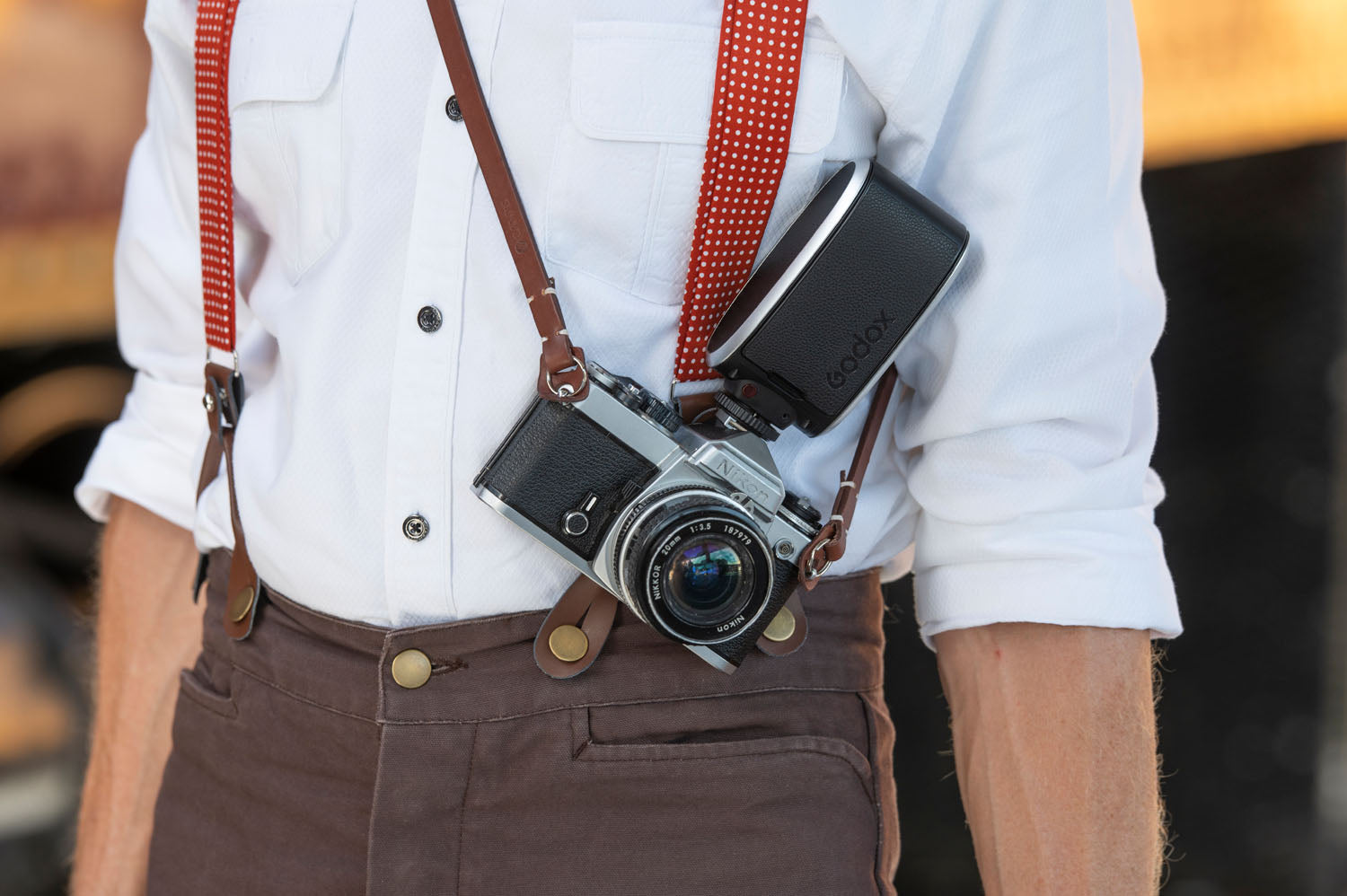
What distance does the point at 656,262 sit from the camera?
76 centimetres

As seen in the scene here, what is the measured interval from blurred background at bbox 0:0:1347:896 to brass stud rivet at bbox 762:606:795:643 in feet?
5.23

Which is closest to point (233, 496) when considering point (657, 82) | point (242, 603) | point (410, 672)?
point (242, 603)

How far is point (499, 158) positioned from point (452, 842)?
16.5 inches

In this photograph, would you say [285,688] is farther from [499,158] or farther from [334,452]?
[499,158]

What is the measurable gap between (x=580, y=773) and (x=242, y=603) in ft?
0.97

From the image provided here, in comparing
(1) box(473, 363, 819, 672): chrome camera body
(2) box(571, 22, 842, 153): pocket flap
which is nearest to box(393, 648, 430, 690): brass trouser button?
(1) box(473, 363, 819, 672): chrome camera body

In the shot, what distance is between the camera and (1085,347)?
76 cm

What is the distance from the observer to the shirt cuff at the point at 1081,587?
753 millimetres

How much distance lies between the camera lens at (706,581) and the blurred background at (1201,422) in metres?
1.68

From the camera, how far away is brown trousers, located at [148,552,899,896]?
75cm

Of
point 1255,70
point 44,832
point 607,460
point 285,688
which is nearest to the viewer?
point 607,460

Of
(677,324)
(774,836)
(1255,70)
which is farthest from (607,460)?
(1255,70)

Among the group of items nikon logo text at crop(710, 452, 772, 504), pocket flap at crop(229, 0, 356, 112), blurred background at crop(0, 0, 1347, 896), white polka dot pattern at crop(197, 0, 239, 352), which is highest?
pocket flap at crop(229, 0, 356, 112)

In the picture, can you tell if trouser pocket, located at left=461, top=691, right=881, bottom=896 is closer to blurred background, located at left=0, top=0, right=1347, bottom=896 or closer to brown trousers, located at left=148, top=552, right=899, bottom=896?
brown trousers, located at left=148, top=552, right=899, bottom=896
